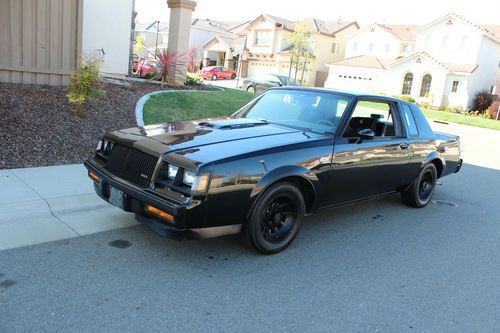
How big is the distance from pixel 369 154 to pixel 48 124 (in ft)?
17.6

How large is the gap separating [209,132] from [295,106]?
1.35 meters

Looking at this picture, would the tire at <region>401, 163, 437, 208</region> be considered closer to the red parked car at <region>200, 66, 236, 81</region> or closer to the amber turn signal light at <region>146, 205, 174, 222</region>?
the amber turn signal light at <region>146, 205, 174, 222</region>

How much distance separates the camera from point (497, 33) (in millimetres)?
44688

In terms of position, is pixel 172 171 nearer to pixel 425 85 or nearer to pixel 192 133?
pixel 192 133

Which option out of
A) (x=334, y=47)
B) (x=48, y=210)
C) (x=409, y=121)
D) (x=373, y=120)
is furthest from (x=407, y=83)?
(x=48, y=210)

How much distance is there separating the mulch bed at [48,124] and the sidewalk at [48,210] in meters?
0.64

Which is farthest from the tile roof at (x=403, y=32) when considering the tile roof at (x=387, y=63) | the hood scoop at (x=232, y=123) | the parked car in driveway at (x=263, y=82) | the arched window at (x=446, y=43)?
the hood scoop at (x=232, y=123)

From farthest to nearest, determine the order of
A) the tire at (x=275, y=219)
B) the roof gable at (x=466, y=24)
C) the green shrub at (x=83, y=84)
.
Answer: the roof gable at (x=466, y=24), the green shrub at (x=83, y=84), the tire at (x=275, y=219)

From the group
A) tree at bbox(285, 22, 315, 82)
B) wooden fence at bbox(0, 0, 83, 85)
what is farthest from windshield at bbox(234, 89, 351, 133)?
tree at bbox(285, 22, 315, 82)

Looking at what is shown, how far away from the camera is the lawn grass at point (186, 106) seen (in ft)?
31.6

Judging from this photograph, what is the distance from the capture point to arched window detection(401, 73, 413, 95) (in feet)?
135

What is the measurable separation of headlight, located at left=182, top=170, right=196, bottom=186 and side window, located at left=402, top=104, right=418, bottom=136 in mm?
3726

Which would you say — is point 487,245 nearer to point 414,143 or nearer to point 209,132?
point 414,143

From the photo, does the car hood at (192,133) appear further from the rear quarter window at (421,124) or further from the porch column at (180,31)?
the porch column at (180,31)
